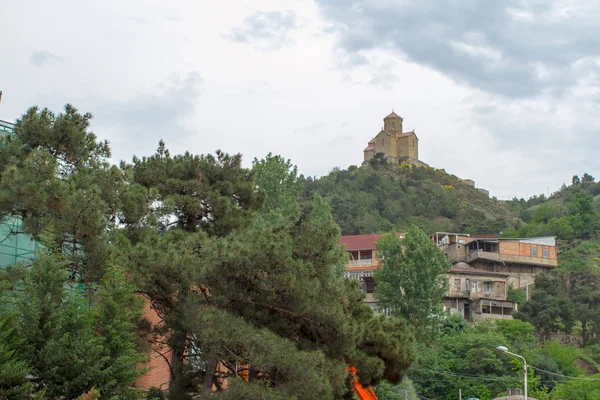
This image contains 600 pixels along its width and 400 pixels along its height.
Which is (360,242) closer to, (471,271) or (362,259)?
(362,259)

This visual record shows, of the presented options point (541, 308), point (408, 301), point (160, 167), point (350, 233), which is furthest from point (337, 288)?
point (350, 233)

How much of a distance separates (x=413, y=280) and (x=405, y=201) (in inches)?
1741

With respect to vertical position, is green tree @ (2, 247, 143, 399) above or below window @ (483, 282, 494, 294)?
below

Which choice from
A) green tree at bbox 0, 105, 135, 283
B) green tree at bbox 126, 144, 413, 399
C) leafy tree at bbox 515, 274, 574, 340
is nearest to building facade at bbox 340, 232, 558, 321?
leafy tree at bbox 515, 274, 574, 340

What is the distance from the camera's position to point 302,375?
559 inches

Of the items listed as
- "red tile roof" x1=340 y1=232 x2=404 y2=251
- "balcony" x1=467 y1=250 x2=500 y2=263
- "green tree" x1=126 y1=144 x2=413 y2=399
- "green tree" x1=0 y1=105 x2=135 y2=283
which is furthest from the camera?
"balcony" x1=467 y1=250 x2=500 y2=263

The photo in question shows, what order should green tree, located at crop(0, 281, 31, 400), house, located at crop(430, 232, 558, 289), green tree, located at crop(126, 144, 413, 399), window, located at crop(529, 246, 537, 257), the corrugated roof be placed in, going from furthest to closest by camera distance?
window, located at crop(529, 246, 537, 257), house, located at crop(430, 232, 558, 289), the corrugated roof, green tree, located at crop(126, 144, 413, 399), green tree, located at crop(0, 281, 31, 400)

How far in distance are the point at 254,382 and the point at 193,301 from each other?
2.26 metres

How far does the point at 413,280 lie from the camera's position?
1547 inches

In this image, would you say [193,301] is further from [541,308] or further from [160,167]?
[541,308]

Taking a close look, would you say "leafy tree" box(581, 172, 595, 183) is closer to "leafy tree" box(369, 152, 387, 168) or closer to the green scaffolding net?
"leafy tree" box(369, 152, 387, 168)

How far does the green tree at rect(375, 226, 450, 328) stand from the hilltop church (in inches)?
2294

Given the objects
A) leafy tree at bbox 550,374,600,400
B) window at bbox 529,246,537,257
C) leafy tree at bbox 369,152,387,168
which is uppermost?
leafy tree at bbox 369,152,387,168

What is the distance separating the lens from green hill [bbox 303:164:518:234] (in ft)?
249
